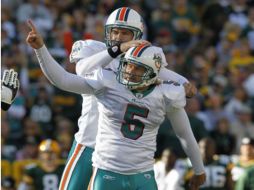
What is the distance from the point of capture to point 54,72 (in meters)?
6.61

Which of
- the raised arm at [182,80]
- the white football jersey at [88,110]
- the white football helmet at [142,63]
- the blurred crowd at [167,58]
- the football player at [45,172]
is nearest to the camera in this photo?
the white football helmet at [142,63]

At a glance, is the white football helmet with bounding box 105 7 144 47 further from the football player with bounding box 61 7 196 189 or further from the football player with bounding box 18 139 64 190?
the football player with bounding box 18 139 64 190

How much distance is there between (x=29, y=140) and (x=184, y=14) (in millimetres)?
4262

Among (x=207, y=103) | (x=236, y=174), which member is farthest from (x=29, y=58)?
(x=236, y=174)

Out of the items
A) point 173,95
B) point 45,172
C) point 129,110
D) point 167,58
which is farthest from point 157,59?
point 167,58

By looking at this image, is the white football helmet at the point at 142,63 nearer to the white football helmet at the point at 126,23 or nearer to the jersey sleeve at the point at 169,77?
the jersey sleeve at the point at 169,77

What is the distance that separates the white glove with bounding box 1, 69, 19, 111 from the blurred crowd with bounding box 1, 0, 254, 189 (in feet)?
16.6

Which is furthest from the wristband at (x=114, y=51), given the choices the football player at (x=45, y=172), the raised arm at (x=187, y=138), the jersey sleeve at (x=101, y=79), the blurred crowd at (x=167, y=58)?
the blurred crowd at (x=167, y=58)

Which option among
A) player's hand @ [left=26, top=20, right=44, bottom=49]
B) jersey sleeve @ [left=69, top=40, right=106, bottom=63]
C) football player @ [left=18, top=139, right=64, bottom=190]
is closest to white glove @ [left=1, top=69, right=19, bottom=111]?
player's hand @ [left=26, top=20, right=44, bottom=49]

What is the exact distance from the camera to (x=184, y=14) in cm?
1542

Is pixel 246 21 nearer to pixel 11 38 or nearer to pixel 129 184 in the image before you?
pixel 11 38

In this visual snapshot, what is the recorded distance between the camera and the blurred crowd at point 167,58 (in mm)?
12430

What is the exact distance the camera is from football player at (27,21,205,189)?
Result: 22.1ft

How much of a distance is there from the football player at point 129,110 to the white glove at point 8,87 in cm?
36
